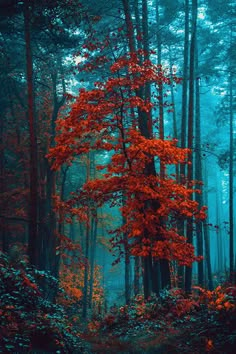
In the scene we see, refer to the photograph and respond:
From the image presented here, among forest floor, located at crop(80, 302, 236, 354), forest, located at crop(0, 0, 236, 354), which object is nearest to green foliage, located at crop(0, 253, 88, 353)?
forest, located at crop(0, 0, 236, 354)

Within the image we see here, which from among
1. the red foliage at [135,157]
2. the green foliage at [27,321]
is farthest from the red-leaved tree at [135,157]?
the green foliage at [27,321]

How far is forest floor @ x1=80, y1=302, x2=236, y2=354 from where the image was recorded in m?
6.20

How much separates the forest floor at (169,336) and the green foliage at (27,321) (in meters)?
1.35

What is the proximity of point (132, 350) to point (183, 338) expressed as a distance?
1.06m

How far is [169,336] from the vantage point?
7.50 meters

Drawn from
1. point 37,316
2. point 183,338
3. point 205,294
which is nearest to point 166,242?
point 205,294

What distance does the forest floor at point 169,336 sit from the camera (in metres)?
6.20

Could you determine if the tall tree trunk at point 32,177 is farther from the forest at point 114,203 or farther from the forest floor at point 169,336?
the forest floor at point 169,336

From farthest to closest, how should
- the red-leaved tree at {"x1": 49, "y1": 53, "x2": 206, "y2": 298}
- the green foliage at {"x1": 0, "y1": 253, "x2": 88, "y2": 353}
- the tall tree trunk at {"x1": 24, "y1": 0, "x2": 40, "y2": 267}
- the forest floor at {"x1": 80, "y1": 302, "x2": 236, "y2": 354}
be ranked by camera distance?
the tall tree trunk at {"x1": 24, "y1": 0, "x2": 40, "y2": 267} < the red-leaved tree at {"x1": 49, "y1": 53, "x2": 206, "y2": 298} < the forest floor at {"x1": 80, "y1": 302, "x2": 236, "y2": 354} < the green foliage at {"x1": 0, "y1": 253, "x2": 88, "y2": 353}

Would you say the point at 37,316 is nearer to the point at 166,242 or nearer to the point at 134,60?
the point at 166,242

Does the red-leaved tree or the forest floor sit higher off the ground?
the red-leaved tree

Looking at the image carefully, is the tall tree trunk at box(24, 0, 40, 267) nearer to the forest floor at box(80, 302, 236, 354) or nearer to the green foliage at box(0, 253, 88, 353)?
the forest floor at box(80, 302, 236, 354)

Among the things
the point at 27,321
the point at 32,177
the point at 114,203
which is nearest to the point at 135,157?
the point at 114,203

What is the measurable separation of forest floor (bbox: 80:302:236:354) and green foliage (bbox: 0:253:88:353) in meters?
1.35
